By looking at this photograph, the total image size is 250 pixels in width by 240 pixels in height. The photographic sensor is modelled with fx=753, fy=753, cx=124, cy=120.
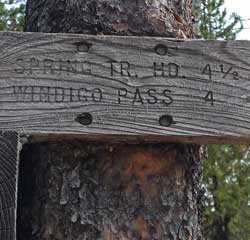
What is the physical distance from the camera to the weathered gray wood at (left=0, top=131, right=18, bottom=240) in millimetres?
1640

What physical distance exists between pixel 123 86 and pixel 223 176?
5.99 m

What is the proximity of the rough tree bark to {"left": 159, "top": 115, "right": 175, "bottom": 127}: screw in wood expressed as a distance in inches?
4.4

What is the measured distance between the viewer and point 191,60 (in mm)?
1797

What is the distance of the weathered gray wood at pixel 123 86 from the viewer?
1.74m

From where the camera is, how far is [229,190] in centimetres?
752

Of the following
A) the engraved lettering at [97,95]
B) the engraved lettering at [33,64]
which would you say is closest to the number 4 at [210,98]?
the engraved lettering at [97,95]

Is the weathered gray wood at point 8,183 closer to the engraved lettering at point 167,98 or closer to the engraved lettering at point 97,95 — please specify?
the engraved lettering at point 97,95

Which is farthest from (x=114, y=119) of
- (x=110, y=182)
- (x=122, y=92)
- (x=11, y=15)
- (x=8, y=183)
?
(x=11, y=15)

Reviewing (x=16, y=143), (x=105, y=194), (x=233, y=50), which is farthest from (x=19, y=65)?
(x=233, y=50)

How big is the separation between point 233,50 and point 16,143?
1.86 ft

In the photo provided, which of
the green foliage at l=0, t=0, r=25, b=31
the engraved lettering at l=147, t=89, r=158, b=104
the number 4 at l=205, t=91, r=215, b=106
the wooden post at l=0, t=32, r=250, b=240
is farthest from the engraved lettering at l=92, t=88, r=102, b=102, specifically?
the green foliage at l=0, t=0, r=25, b=31

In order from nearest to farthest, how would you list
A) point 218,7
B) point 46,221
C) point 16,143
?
point 16,143
point 46,221
point 218,7

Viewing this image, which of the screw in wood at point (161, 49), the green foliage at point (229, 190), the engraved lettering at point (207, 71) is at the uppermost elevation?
the green foliage at point (229, 190)

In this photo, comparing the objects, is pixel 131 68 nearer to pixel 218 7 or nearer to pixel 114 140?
pixel 114 140
